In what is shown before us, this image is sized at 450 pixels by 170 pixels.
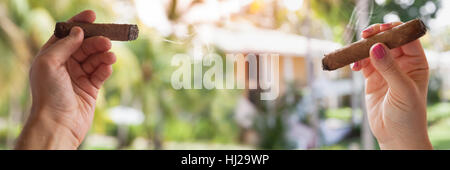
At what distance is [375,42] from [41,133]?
409mm

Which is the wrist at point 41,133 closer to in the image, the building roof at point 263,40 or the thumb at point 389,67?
the thumb at point 389,67

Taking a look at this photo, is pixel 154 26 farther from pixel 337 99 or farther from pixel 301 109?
pixel 337 99

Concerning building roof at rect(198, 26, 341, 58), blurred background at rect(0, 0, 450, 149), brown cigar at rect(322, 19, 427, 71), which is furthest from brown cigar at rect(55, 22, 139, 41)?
building roof at rect(198, 26, 341, 58)

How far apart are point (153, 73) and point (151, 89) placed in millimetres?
157

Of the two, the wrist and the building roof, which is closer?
the wrist

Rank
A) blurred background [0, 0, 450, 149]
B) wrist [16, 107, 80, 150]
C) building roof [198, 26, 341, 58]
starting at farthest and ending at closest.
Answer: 1. building roof [198, 26, 341, 58]
2. blurred background [0, 0, 450, 149]
3. wrist [16, 107, 80, 150]

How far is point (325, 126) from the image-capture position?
2266 mm

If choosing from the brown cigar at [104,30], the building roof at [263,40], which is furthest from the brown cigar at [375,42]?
the building roof at [263,40]

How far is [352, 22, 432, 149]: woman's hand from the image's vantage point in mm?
438

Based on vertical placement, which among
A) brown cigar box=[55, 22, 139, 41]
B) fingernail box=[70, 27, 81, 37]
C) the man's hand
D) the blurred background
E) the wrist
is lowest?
the wrist

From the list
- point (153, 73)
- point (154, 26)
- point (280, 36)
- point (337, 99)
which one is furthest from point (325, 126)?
point (153, 73)

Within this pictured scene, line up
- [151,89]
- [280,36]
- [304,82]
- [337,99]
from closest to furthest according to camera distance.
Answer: [337,99] → [304,82] → [280,36] → [151,89]

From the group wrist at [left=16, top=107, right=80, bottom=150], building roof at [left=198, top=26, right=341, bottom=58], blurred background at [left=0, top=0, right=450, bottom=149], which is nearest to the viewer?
wrist at [left=16, top=107, right=80, bottom=150]

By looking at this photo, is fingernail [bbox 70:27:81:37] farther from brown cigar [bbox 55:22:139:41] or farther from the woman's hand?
the woman's hand
